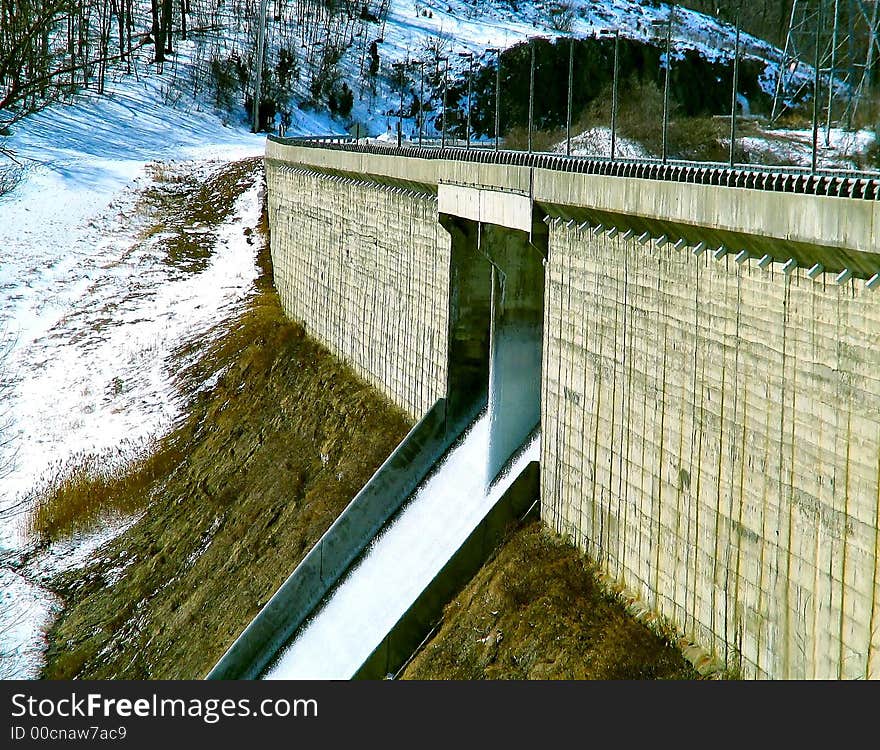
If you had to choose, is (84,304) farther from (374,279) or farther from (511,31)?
(511,31)

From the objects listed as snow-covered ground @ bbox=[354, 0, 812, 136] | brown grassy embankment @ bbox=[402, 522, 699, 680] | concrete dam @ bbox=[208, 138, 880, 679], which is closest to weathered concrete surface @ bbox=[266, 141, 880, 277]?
concrete dam @ bbox=[208, 138, 880, 679]

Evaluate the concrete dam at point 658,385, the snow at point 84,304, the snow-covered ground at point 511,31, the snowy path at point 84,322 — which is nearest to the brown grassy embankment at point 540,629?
the concrete dam at point 658,385

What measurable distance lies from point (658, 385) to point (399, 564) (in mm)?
9665

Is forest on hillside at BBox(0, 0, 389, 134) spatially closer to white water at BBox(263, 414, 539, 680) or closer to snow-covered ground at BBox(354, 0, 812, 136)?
snow-covered ground at BBox(354, 0, 812, 136)

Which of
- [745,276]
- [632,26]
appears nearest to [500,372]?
[745,276]

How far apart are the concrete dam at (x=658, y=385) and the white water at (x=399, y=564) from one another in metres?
0.46

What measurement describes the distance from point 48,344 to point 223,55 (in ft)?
185

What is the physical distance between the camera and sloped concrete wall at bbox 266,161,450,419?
29875mm

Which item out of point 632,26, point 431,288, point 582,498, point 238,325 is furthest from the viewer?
point 632,26

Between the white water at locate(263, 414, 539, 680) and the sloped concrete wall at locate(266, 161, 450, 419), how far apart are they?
2.45 metres

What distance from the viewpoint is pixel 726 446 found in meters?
15.7

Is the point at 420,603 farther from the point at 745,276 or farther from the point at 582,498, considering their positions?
the point at 745,276

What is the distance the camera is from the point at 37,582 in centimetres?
3531

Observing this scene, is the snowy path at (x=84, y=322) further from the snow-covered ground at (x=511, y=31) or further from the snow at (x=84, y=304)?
the snow-covered ground at (x=511, y=31)
